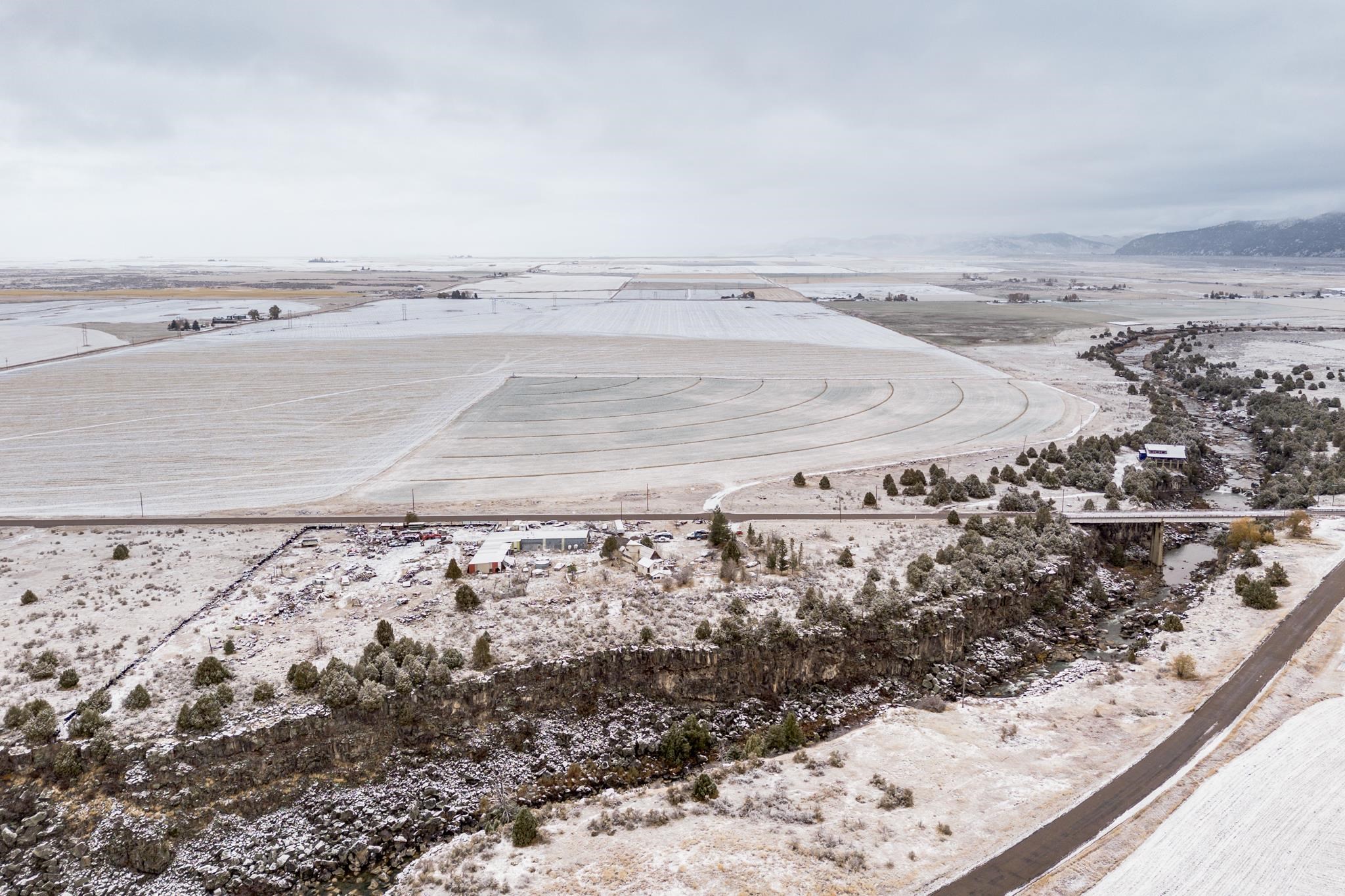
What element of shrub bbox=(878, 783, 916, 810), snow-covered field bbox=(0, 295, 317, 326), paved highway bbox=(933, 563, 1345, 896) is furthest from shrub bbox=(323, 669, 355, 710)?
snow-covered field bbox=(0, 295, 317, 326)

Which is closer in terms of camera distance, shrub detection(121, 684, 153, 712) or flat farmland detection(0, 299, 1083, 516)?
shrub detection(121, 684, 153, 712)

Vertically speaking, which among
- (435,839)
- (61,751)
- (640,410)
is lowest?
(435,839)

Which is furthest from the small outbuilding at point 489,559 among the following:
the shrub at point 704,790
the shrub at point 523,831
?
the shrub at point 704,790

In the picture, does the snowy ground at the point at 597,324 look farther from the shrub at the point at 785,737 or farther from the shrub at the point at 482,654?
the shrub at the point at 482,654

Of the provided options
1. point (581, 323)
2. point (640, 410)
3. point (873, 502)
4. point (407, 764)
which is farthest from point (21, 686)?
point (581, 323)

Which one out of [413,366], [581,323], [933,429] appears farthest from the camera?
[581,323]

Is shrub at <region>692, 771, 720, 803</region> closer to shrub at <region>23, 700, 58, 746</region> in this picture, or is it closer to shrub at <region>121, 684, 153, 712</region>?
shrub at <region>121, 684, 153, 712</region>

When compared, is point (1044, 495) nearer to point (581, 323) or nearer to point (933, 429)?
point (933, 429)
